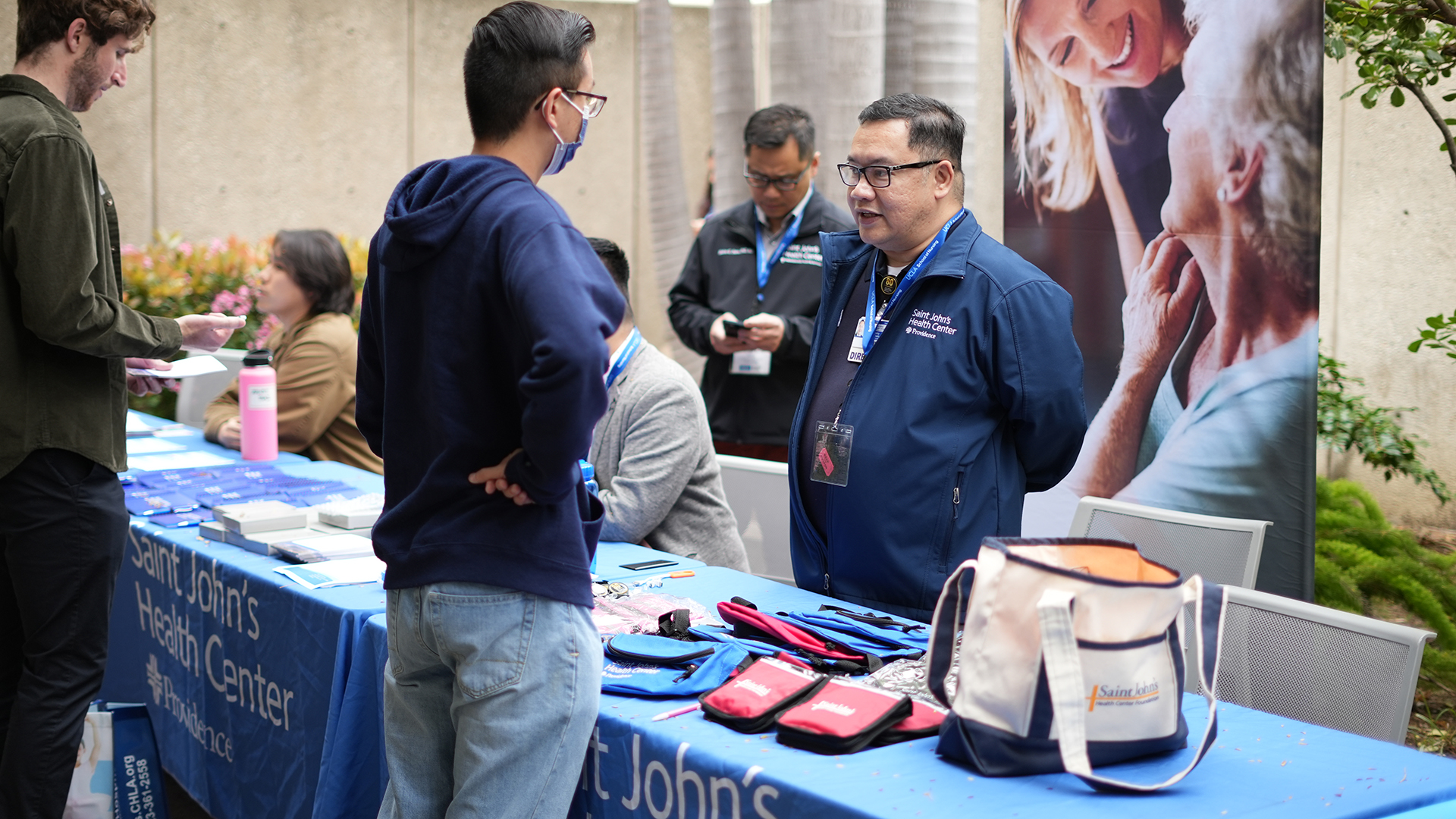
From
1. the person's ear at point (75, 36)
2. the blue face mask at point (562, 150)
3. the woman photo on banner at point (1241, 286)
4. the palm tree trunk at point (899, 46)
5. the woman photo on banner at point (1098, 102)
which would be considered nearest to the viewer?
the blue face mask at point (562, 150)

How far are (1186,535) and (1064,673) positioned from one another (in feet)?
4.83

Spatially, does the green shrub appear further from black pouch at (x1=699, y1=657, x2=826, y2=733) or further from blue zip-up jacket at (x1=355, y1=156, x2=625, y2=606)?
blue zip-up jacket at (x1=355, y1=156, x2=625, y2=606)

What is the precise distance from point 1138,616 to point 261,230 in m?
7.95

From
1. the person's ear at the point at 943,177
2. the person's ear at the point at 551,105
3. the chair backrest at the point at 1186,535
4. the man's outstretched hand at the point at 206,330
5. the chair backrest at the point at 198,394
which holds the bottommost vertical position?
the chair backrest at the point at 1186,535

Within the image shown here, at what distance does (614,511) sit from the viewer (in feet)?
9.38

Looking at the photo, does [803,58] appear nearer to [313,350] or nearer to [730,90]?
[730,90]

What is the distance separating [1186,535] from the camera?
267cm

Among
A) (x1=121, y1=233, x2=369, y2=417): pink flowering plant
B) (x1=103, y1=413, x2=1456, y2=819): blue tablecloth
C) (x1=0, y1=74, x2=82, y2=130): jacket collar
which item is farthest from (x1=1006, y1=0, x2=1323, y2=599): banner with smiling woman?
(x1=121, y1=233, x2=369, y2=417): pink flowering plant

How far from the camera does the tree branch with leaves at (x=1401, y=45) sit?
3070 millimetres

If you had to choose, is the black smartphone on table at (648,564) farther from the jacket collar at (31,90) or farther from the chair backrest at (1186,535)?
the jacket collar at (31,90)

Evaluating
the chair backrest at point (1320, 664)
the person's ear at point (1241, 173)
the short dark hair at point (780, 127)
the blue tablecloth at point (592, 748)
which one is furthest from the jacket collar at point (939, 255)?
the short dark hair at point (780, 127)

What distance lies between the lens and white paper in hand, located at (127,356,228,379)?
102 inches

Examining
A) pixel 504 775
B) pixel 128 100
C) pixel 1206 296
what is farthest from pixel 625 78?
pixel 504 775

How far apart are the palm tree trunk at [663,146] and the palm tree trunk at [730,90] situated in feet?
1.46
